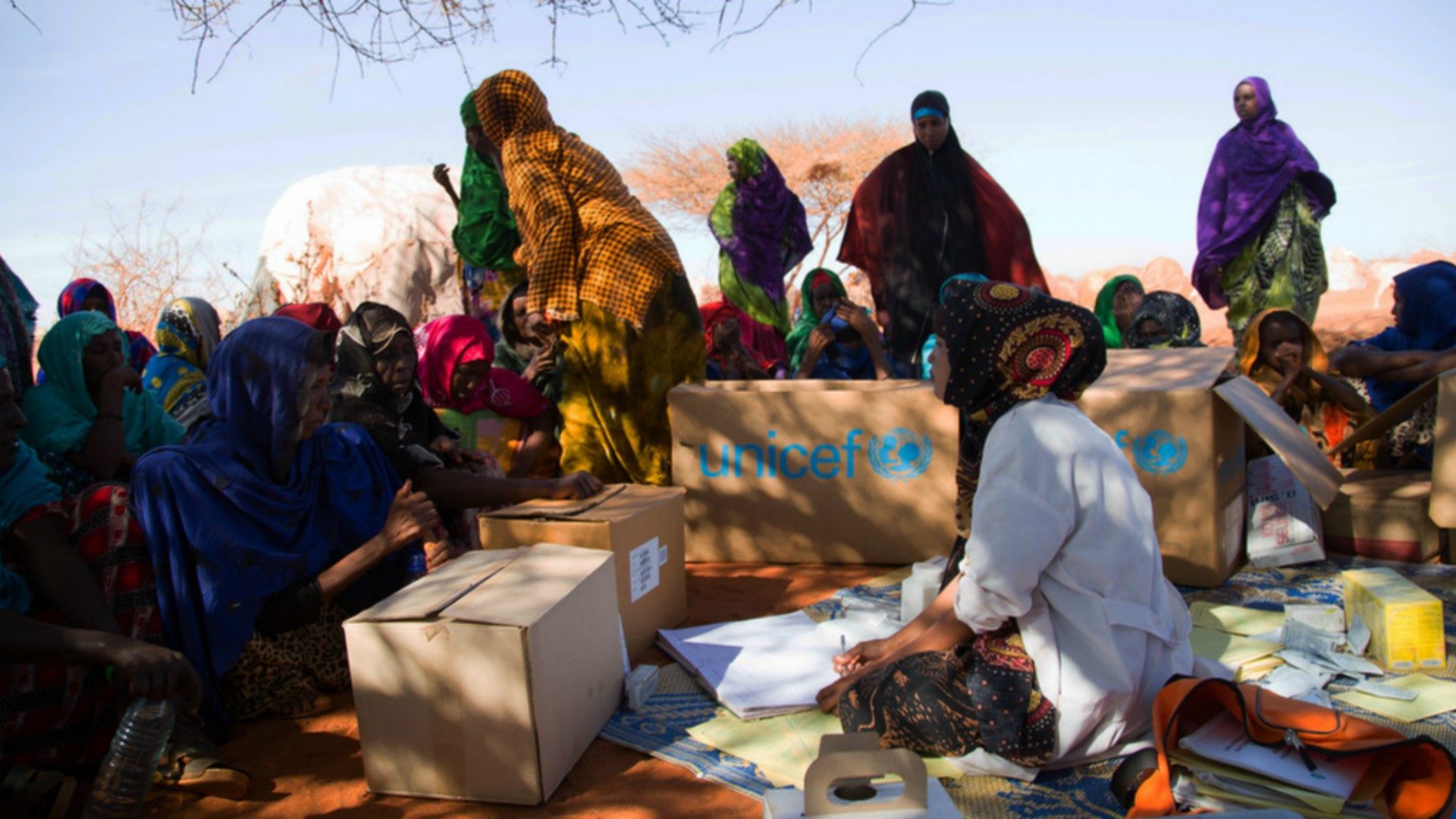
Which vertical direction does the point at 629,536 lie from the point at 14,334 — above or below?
below

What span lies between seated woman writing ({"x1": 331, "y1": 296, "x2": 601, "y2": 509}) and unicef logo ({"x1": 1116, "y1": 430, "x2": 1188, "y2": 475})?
2044mm

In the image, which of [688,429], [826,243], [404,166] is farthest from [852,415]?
[826,243]

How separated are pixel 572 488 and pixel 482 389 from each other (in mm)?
1390

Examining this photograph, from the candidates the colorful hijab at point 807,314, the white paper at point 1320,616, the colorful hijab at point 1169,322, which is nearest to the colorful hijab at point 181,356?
the colorful hijab at point 807,314

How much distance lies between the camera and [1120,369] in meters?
4.38

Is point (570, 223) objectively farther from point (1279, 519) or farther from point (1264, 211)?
point (1264, 211)

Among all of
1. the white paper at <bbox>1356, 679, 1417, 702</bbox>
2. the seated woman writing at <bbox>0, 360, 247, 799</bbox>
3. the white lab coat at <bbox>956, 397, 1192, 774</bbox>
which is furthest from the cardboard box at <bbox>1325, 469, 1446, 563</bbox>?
the seated woman writing at <bbox>0, 360, 247, 799</bbox>

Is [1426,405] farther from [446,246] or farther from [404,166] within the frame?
[404,166]

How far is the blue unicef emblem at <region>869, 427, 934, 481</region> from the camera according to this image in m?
4.40

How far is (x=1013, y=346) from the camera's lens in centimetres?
231

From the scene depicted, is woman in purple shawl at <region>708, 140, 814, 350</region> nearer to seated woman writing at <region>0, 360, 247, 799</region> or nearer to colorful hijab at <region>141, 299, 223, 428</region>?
colorful hijab at <region>141, 299, 223, 428</region>

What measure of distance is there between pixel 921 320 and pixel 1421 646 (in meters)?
4.01

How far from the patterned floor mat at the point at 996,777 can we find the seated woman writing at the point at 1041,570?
8cm

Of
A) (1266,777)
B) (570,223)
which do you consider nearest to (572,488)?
(570,223)
